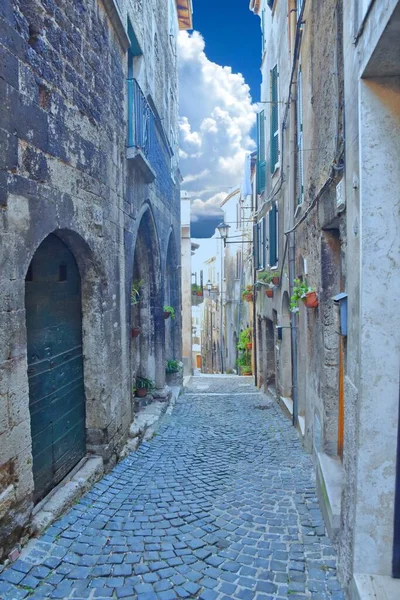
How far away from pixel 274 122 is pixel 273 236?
2565 mm

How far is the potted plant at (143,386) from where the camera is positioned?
8.25m

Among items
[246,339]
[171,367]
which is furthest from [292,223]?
[246,339]

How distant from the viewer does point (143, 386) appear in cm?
841

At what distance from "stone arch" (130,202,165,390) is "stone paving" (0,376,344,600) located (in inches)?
121

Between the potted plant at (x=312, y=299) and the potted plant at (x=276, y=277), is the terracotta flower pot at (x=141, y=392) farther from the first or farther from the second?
the potted plant at (x=312, y=299)

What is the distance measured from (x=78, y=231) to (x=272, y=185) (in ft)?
22.7

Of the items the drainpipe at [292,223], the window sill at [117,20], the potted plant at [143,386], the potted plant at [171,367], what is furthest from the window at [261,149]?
the window sill at [117,20]

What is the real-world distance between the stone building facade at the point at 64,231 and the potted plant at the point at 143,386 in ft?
5.98

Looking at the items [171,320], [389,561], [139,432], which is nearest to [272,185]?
[171,320]

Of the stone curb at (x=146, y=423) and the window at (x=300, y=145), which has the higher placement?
the window at (x=300, y=145)

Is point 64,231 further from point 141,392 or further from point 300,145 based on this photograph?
point 141,392

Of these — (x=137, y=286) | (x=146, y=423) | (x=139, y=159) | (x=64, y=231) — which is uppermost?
(x=139, y=159)

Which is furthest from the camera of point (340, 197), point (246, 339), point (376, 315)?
point (246, 339)

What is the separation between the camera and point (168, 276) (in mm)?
11859
